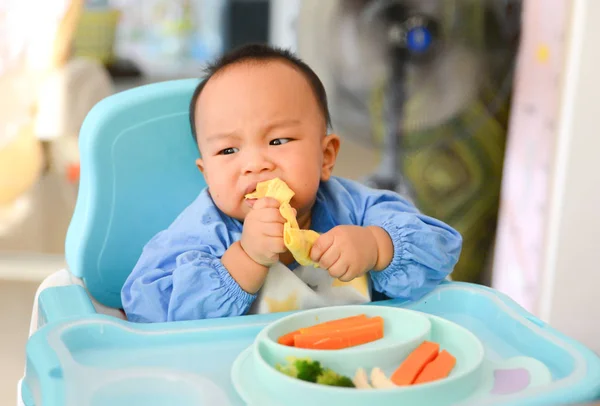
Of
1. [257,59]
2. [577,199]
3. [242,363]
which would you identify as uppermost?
[257,59]

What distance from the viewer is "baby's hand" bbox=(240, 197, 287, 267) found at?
0.69 metres

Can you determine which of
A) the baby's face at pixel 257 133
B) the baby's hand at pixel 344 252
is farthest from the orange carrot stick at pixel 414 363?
the baby's face at pixel 257 133

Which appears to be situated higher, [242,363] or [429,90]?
[429,90]

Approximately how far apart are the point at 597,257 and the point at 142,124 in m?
1.14

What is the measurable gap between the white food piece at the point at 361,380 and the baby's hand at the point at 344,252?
162 millimetres

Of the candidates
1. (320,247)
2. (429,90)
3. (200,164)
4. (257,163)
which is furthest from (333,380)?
(429,90)

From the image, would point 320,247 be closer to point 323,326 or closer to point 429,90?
point 323,326

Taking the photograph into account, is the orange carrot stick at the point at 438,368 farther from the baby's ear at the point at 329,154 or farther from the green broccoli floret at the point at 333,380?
the baby's ear at the point at 329,154

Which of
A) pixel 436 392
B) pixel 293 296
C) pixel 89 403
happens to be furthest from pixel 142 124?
pixel 436 392

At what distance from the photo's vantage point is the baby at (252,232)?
72cm

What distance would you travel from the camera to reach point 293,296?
766 millimetres

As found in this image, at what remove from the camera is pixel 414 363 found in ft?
1.89

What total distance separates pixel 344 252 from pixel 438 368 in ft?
0.60

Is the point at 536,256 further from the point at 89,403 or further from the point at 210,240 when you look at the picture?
the point at 89,403
